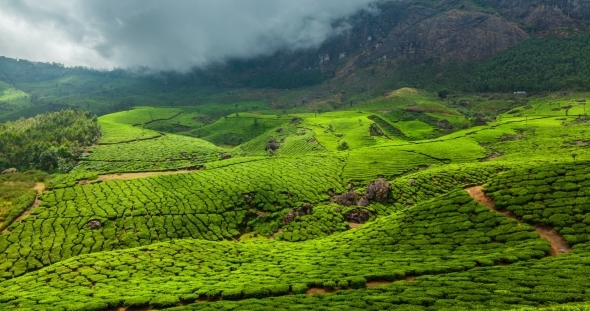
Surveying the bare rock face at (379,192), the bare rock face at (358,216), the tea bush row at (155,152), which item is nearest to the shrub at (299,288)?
the bare rock face at (358,216)

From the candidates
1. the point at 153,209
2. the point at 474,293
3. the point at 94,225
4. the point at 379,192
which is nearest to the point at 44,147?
the point at 94,225

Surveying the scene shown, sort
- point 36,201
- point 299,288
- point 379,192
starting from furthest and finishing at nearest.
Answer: point 36,201 → point 379,192 → point 299,288

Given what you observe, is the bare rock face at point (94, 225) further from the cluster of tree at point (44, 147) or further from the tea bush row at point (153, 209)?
the cluster of tree at point (44, 147)

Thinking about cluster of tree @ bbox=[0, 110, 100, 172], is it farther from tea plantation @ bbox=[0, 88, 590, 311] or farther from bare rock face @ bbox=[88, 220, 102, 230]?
bare rock face @ bbox=[88, 220, 102, 230]

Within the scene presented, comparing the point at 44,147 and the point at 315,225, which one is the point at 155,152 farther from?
the point at 315,225

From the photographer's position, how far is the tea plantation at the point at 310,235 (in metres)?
37.9

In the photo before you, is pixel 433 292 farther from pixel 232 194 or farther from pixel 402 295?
pixel 232 194

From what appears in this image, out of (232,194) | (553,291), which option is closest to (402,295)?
(553,291)

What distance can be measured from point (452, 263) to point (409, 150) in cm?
8979

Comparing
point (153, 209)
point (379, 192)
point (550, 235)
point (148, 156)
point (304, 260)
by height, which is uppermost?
point (148, 156)

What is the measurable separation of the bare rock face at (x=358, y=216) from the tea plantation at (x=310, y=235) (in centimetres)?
29

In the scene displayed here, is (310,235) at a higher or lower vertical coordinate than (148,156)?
lower

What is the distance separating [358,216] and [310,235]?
13432 millimetres

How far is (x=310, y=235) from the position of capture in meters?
74.6
